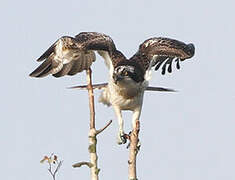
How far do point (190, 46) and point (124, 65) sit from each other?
1.89 metres

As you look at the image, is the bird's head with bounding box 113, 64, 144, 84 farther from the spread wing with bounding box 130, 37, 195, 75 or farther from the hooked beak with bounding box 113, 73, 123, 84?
the spread wing with bounding box 130, 37, 195, 75

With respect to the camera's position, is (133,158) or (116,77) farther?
(116,77)

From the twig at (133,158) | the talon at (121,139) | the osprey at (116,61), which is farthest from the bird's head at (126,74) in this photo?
the twig at (133,158)

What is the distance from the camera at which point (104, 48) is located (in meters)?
11.3

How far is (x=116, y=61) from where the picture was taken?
11391 mm

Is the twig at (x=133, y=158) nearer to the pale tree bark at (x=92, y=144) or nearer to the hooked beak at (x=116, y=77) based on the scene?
the pale tree bark at (x=92, y=144)

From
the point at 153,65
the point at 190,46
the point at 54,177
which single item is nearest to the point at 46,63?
the point at 153,65

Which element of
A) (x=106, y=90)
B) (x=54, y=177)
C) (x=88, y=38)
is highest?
(x=88, y=38)

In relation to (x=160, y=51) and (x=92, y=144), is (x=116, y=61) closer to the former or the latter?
(x=160, y=51)

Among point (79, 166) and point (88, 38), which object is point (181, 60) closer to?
point (88, 38)

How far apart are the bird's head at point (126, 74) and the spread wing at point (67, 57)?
16.9 inches

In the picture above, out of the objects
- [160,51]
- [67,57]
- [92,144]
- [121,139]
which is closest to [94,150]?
[92,144]

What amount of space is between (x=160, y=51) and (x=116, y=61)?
1.01 meters

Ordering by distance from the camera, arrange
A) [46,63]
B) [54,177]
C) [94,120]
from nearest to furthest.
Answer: [54,177] < [94,120] < [46,63]
